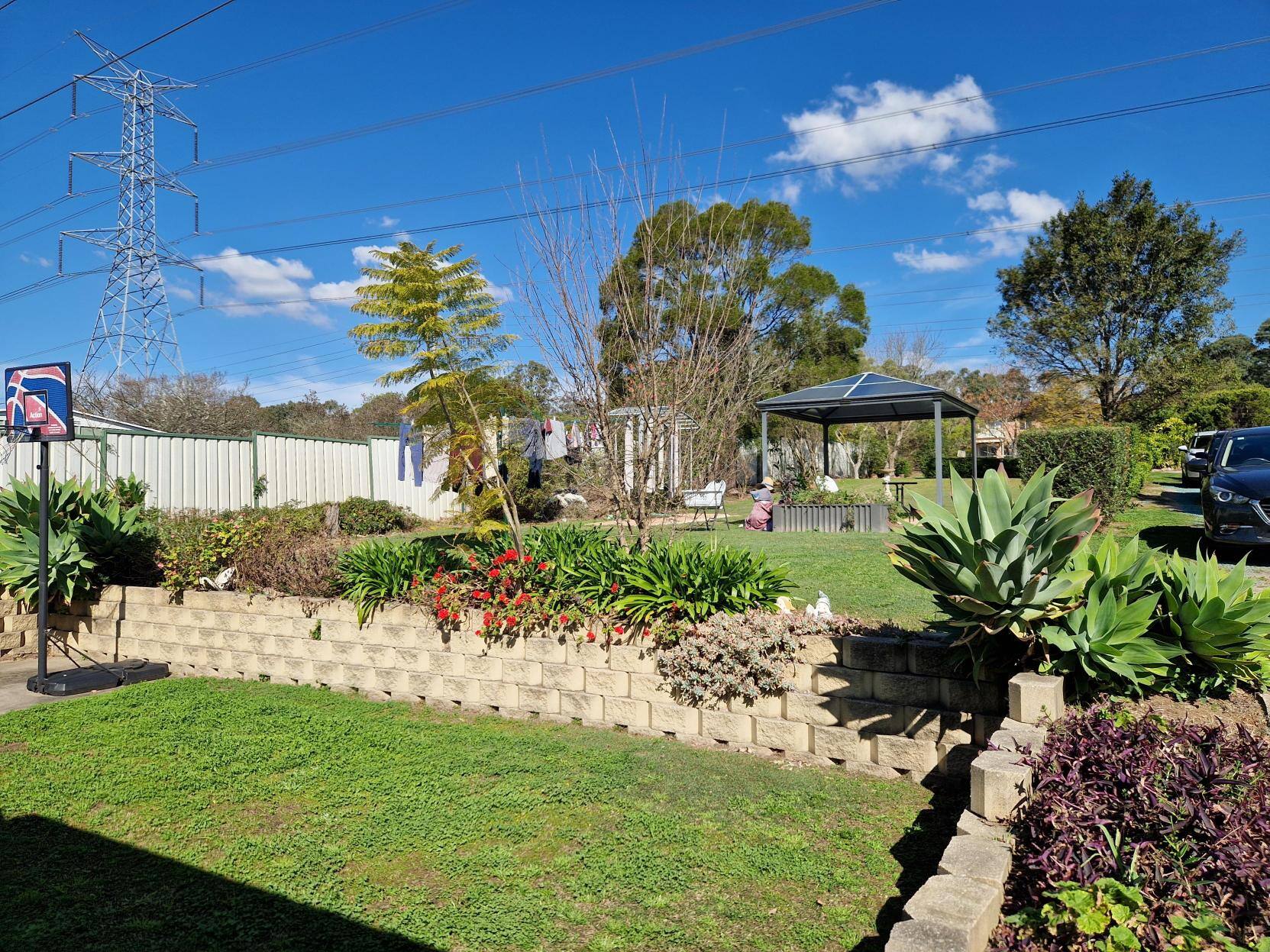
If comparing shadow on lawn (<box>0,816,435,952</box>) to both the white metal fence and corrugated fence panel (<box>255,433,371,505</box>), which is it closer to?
the white metal fence

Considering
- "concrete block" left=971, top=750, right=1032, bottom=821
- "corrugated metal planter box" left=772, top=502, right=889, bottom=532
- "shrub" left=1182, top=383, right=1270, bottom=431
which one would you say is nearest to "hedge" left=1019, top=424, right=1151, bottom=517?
"corrugated metal planter box" left=772, top=502, right=889, bottom=532

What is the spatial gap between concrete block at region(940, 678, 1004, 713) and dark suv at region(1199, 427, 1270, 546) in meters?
6.04

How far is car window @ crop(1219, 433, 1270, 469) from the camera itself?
8586mm

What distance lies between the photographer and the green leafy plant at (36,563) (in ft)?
21.5

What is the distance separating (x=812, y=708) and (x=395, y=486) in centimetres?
1355

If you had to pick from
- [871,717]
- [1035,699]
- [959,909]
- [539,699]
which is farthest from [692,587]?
[959,909]

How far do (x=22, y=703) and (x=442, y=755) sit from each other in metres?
3.99

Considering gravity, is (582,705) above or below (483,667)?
below

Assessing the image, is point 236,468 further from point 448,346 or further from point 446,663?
point 446,663

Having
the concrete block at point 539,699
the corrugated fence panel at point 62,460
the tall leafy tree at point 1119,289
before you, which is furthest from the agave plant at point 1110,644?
the tall leafy tree at point 1119,289

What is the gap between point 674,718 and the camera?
4566mm

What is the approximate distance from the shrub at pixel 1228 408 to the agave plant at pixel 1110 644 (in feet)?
103

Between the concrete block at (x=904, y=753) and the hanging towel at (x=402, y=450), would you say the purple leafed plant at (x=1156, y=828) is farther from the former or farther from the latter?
the hanging towel at (x=402, y=450)

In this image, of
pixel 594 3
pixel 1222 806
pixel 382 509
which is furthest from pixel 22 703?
pixel 594 3
